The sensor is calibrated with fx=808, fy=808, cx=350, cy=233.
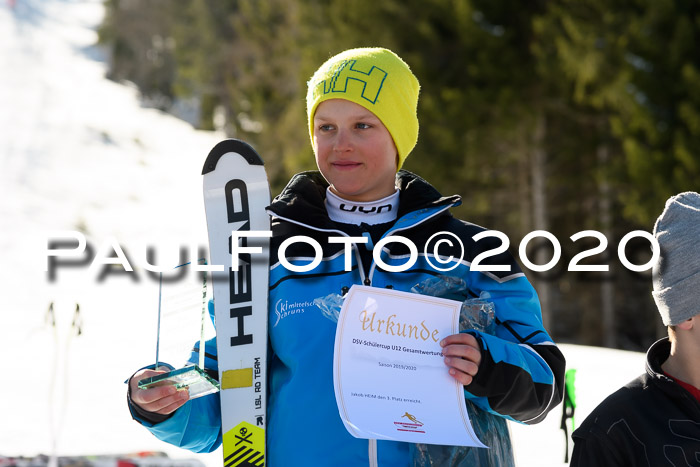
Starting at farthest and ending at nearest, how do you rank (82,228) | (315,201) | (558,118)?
1. (82,228)
2. (558,118)
3. (315,201)

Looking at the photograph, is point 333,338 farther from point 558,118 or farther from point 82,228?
point 82,228

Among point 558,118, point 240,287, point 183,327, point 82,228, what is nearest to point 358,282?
point 240,287

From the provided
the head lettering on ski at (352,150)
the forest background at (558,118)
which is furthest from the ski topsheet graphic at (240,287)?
the forest background at (558,118)

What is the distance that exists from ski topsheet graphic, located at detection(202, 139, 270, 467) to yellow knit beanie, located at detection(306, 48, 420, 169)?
0.27 metres

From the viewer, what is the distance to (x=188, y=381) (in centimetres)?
188

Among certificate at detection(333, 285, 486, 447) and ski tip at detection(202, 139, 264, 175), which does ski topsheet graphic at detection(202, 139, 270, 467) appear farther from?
certificate at detection(333, 285, 486, 447)

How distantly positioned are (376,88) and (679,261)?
2.72ft

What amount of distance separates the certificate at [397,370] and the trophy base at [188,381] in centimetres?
37

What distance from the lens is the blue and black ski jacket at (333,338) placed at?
5.71ft

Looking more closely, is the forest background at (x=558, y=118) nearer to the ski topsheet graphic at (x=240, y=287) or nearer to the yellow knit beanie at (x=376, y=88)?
the yellow knit beanie at (x=376, y=88)

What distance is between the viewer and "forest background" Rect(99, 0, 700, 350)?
34.5ft

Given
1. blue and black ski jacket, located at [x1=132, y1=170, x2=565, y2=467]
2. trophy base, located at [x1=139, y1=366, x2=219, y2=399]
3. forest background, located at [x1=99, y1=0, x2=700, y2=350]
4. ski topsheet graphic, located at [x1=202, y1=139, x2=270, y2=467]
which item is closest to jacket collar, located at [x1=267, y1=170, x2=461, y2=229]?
blue and black ski jacket, located at [x1=132, y1=170, x2=565, y2=467]

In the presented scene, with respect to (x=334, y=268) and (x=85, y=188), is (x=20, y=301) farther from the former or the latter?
(x=85, y=188)

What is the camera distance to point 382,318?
1755mm
